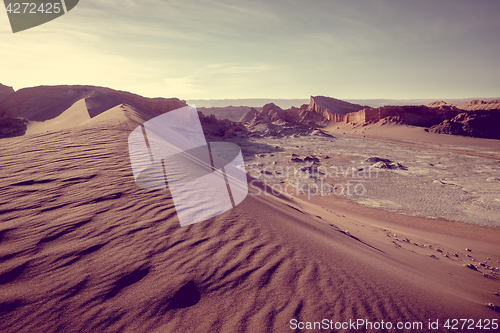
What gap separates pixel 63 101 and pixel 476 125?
1986 inches

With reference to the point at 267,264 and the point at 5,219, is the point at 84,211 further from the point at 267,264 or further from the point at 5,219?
the point at 267,264

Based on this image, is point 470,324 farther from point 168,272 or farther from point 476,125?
point 476,125

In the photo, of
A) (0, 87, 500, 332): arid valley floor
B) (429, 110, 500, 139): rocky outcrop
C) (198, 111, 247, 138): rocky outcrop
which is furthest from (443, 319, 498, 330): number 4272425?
(429, 110, 500, 139): rocky outcrop

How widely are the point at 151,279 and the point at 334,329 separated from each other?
170 centimetres

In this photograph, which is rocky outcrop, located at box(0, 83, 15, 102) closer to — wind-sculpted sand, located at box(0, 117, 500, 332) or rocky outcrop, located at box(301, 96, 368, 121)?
wind-sculpted sand, located at box(0, 117, 500, 332)

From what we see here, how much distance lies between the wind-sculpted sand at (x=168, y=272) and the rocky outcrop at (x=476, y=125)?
34.5 meters

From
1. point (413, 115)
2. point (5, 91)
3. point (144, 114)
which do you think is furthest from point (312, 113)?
point (5, 91)

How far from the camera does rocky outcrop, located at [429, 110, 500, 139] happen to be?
28641 millimetres

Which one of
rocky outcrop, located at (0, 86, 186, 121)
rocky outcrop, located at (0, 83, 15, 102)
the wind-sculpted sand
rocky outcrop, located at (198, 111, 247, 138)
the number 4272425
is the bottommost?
the number 4272425

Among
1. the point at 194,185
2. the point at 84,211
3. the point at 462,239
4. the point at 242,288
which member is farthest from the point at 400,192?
the point at 84,211

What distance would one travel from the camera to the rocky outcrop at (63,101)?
25.4 metres

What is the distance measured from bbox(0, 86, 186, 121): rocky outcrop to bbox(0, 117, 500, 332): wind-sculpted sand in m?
23.5

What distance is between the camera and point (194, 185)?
4438 mm
